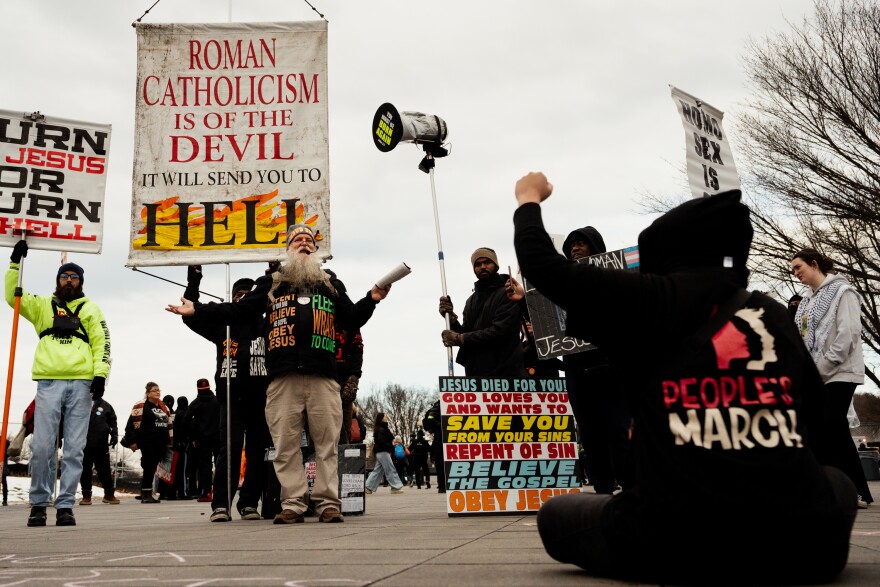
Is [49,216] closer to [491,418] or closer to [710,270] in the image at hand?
[491,418]

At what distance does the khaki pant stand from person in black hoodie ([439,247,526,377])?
1.39 metres

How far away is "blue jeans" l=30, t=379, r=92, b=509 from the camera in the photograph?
6.96 meters

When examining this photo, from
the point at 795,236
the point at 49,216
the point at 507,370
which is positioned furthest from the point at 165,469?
the point at 795,236

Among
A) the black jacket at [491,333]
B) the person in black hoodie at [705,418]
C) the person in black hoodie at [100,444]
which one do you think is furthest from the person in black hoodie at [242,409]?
the person in black hoodie at [100,444]

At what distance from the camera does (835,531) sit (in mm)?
2557

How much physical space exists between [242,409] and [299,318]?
4.80 feet

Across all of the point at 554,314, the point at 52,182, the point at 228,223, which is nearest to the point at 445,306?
the point at 554,314

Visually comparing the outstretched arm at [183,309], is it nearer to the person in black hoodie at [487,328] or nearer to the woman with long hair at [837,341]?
the person in black hoodie at [487,328]

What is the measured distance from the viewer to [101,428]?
547 inches

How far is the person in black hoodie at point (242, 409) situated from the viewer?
7.41 m

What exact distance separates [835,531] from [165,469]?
1600cm

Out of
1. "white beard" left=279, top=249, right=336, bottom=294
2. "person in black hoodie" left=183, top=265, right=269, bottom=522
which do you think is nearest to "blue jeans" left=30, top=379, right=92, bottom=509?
"person in black hoodie" left=183, top=265, right=269, bottom=522

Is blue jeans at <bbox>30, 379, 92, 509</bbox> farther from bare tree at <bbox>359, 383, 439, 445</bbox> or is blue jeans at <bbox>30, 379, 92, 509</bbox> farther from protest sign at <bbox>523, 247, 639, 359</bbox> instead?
bare tree at <bbox>359, 383, 439, 445</bbox>

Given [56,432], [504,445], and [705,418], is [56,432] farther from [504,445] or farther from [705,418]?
[705,418]
